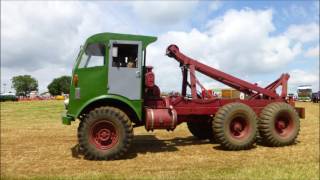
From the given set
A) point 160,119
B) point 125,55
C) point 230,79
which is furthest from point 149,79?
point 230,79

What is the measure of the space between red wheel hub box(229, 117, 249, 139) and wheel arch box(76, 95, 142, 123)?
2526mm

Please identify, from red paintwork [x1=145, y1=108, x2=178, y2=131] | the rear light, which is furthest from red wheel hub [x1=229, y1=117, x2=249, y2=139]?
the rear light

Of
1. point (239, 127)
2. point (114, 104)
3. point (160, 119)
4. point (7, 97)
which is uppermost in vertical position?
point (7, 97)

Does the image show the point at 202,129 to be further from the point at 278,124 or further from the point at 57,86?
the point at 57,86

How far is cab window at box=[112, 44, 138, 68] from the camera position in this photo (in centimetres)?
985

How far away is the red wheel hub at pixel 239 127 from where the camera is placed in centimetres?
1092

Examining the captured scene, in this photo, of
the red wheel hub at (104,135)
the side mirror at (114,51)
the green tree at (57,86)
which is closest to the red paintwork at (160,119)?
the red wheel hub at (104,135)

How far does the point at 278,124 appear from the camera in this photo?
11633 millimetres

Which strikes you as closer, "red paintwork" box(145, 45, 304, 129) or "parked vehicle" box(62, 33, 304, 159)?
"parked vehicle" box(62, 33, 304, 159)

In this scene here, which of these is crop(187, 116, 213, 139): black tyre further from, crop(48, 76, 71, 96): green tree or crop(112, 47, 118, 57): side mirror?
crop(48, 76, 71, 96): green tree

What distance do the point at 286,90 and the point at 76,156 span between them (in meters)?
6.51

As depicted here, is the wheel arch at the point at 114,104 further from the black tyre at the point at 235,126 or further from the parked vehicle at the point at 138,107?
the black tyre at the point at 235,126

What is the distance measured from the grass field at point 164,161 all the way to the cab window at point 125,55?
221cm

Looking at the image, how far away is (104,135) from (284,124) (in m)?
5.26
